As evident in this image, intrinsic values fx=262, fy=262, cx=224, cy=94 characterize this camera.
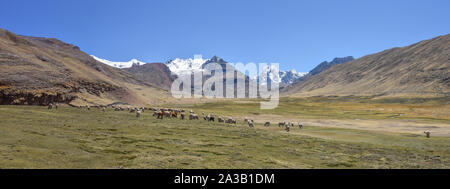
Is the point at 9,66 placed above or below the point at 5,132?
above

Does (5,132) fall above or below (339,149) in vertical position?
above

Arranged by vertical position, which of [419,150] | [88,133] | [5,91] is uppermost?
[5,91]

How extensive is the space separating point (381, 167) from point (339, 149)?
780 cm
